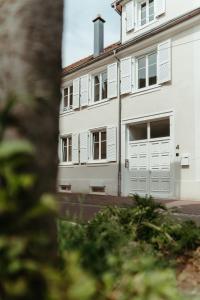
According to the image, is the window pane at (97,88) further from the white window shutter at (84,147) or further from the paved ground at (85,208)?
the paved ground at (85,208)

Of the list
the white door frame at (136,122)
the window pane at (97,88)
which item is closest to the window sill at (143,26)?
the window pane at (97,88)

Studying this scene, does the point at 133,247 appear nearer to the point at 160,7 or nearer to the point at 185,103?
the point at 185,103

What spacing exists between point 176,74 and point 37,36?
12.8 m

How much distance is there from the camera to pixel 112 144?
52.7ft

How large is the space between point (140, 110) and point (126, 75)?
1768 mm

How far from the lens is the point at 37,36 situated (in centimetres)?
155

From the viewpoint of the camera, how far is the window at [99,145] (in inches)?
670

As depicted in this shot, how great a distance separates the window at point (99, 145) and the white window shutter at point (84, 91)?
157 centimetres

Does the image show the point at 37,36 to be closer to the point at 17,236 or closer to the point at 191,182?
the point at 17,236

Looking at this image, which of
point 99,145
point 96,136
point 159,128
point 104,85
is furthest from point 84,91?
point 159,128

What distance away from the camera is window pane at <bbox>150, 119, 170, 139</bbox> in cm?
1473

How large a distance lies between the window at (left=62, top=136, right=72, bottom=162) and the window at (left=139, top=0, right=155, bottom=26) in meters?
6.35

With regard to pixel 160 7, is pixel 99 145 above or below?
below

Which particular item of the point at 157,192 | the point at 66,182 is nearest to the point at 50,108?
the point at 157,192
